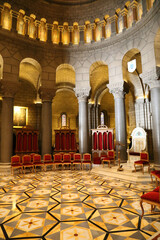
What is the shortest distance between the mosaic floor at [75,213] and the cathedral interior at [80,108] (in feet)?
0.08

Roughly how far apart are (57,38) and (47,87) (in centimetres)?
359

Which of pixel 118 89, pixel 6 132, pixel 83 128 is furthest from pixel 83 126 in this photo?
pixel 6 132

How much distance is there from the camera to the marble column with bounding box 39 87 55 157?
990 centimetres

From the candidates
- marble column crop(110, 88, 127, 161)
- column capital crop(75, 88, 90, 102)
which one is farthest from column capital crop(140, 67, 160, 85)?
column capital crop(75, 88, 90, 102)

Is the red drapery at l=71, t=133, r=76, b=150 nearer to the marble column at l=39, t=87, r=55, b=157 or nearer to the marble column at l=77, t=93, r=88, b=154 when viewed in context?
the marble column at l=77, t=93, r=88, b=154

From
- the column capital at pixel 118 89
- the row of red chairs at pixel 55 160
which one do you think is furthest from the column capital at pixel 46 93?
the column capital at pixel 118 89

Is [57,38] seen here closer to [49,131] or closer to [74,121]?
[49,131]

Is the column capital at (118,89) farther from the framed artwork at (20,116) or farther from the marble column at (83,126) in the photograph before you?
the framed artwork at (20,116)

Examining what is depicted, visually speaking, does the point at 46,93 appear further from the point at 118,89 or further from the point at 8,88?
the point at 118,89

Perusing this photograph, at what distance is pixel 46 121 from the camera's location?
10094 millimetres

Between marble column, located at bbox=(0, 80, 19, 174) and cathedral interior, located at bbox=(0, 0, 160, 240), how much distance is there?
0.05m

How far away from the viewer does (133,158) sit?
9.39 m

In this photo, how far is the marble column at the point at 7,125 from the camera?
853 cm

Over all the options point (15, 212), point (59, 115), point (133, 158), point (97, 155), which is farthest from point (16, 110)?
point (15, 212)
